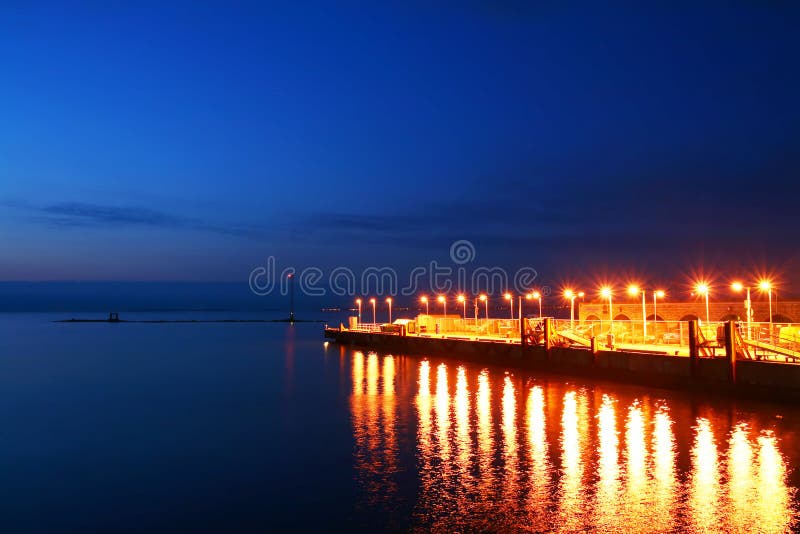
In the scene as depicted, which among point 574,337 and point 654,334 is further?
point 574,337

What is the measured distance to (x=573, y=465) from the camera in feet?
73.4

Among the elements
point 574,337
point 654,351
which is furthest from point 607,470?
point 574,337

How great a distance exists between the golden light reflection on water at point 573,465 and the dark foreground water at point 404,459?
0.25 feet

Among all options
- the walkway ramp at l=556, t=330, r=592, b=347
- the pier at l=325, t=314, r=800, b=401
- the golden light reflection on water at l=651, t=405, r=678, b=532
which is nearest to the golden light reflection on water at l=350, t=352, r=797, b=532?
the golden light reflection on water at l=651, t=405, r=678, b=532

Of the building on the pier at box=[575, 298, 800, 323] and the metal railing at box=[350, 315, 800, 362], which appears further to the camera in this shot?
the building on the pier at box=[575, 298, 800, 323]

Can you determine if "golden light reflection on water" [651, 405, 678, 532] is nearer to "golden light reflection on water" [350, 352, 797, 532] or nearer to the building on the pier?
"golden light reflection on water" [350, 352, 797, 532]

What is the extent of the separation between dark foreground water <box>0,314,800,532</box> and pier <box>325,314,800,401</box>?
4.09ft

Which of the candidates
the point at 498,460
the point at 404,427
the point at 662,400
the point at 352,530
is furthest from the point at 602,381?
the point at 352,530

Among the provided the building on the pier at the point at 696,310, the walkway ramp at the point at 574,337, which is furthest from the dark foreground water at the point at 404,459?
the building on the pier at the point at 696,310

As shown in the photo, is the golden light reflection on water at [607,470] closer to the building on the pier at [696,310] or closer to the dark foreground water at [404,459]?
the dark foreground water at [404,459]

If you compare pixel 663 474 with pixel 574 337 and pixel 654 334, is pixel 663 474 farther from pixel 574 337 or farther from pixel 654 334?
pixel 574 337

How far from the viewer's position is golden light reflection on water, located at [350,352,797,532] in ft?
56.9

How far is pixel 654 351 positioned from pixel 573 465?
1999cm

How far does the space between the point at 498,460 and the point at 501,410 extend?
10584mm
